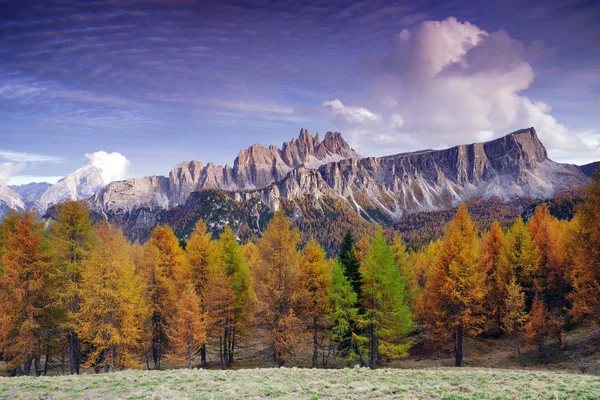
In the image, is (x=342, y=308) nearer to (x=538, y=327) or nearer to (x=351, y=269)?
(x=351, y=269)

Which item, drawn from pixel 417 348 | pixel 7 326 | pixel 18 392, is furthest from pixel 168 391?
pixel 417 348

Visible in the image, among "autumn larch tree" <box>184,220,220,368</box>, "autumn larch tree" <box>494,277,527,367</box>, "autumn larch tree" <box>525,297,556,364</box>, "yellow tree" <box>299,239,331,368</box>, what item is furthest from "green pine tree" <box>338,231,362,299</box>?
"autumn larch tree" <box>525,297,556,364</box>

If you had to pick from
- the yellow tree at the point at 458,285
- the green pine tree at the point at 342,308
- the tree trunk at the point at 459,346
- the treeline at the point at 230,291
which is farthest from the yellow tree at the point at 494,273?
the green pine tree at the point at 342,308

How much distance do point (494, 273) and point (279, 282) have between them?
2322cm

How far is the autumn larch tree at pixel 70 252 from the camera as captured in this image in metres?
24.9

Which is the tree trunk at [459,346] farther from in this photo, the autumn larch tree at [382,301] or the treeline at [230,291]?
the autumn larch tree at [382,301]

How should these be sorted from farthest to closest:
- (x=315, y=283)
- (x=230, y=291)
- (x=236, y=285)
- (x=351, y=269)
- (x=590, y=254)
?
(x=236, y=285)
(x=351, y=269)
(x=230, y=291)
(x=315, y=283)
(x=590, y=254)

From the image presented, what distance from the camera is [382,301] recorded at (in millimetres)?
28969

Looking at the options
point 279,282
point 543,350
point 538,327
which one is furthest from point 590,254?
point 279,282

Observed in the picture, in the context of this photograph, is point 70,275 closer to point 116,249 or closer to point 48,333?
point 116,249

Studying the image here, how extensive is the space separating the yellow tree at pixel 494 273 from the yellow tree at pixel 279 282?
1928 centimetres

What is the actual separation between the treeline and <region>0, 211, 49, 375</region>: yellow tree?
0.30 ft

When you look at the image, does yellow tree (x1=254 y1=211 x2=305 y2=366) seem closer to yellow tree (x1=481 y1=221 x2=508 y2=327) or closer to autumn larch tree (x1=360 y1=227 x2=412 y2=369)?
autumn larch tree (x1=360 y1=227 x2=412 y2=369)

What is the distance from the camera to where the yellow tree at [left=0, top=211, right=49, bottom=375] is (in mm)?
24109
